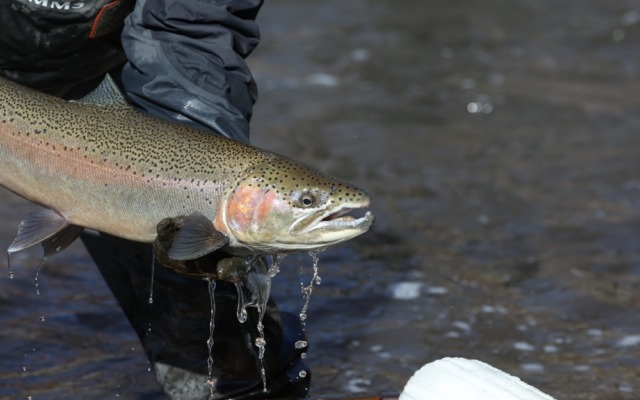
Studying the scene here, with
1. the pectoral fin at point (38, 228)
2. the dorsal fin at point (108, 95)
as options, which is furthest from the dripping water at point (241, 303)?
the dorsal fin at point (108, 95)

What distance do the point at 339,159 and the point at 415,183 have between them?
2.29 ft

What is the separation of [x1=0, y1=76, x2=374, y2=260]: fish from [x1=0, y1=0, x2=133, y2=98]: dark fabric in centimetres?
30

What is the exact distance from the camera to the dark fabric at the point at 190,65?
3.50 metres

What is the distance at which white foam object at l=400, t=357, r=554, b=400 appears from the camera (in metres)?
3.02

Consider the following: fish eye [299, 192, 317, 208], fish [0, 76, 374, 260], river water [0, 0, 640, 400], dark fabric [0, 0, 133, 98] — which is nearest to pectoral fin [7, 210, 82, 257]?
fish [0, 76, 374, 260]

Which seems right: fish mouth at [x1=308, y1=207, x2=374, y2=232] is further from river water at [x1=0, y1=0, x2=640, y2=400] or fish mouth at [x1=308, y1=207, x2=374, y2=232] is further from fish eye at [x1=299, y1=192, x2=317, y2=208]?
river water at [x1=0, y1=0, x2=640, y2=400]

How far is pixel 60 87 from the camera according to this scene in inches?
160

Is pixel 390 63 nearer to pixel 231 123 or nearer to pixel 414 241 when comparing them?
pixel 414 241

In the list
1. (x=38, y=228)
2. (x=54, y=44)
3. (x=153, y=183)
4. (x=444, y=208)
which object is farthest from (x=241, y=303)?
(x=444, y=208)

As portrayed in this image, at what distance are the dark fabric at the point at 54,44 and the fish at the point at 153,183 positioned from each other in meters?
0.30

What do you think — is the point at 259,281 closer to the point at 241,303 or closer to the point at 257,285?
the point at 257,285

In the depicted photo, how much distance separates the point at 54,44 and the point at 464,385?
1.94 meters

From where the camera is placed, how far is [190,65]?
3.55 meters

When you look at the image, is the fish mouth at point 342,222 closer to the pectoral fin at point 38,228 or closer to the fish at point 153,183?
the fish at point 153,183
